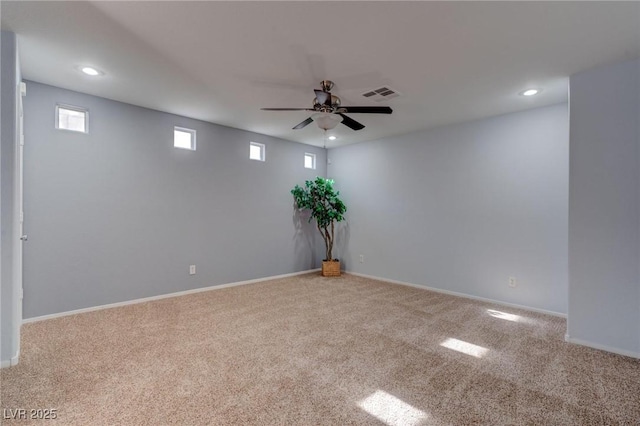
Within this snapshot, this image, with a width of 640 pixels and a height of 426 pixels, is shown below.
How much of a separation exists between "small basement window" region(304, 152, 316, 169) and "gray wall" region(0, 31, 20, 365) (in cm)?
435

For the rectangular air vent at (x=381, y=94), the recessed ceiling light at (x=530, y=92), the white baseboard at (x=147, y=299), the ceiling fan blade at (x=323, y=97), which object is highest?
the rectangular air vent at (x=381, y=94)

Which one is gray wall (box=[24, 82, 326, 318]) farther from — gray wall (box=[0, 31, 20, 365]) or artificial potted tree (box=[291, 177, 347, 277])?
gray wall (box=[0, 31, 20, 365])

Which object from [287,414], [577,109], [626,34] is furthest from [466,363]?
Answer: [626,34]

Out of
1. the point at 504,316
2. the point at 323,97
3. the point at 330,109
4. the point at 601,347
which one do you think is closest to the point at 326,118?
the point at 330,109

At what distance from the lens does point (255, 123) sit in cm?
467

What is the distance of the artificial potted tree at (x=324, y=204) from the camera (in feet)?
18.7

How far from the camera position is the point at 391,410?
1860 millimetres

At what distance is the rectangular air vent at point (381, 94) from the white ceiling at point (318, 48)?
9 cm

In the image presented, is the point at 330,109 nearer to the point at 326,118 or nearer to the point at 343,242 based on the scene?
the point at 326,118

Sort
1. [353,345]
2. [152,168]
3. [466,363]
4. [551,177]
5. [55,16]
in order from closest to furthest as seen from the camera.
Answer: [55,16] → [466,363] → [353,345] → [551,177] → [152,168]

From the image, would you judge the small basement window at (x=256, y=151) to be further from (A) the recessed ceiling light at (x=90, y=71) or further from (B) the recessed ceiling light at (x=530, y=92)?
(B) the recessed ceiling light at (x=530, y=92)

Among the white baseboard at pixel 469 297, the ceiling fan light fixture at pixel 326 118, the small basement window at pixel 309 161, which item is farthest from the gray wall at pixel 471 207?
the ceiling fan light fixture at pixel 326 118

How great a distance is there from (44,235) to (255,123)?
9.73 feet

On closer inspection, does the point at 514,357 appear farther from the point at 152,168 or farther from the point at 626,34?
the point at 152,168
